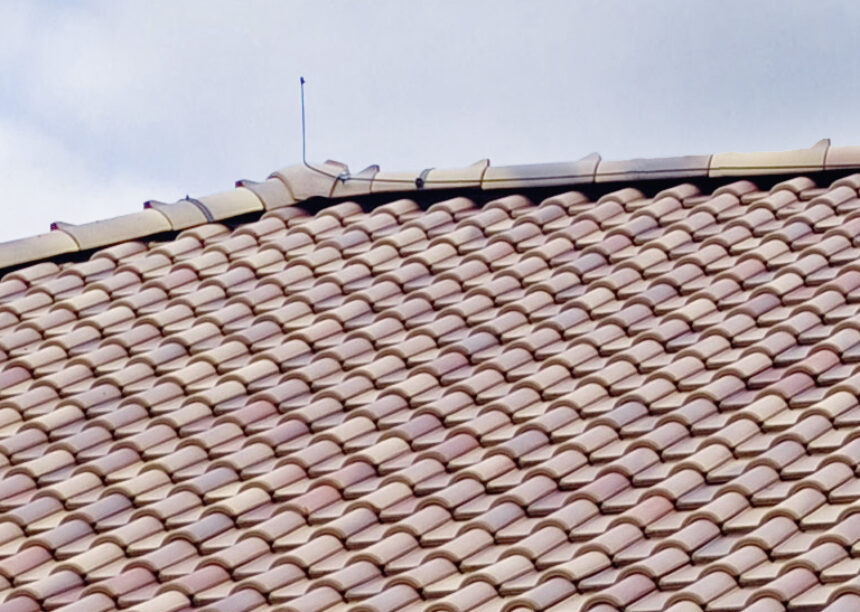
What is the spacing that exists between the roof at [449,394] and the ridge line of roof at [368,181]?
0.9 inches

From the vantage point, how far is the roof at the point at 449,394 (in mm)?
8109

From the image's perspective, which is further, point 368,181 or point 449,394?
point 368,181

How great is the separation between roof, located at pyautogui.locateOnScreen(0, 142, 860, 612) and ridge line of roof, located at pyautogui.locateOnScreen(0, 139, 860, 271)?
0.07 feet

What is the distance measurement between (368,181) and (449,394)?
3.46 m

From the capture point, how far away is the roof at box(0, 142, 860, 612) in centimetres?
811

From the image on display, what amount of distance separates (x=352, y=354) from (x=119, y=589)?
240cm

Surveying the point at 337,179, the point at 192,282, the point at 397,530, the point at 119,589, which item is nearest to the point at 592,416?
the point at 397,530

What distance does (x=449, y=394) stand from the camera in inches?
383

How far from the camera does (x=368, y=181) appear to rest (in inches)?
508

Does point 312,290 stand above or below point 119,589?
above

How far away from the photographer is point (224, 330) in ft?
35.7

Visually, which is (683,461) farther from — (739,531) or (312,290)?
(312,290)

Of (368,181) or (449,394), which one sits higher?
(368,181)

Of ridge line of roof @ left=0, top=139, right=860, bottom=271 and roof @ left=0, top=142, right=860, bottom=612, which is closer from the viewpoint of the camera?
roof @ left=0, top=142, right=860, bottom=612
